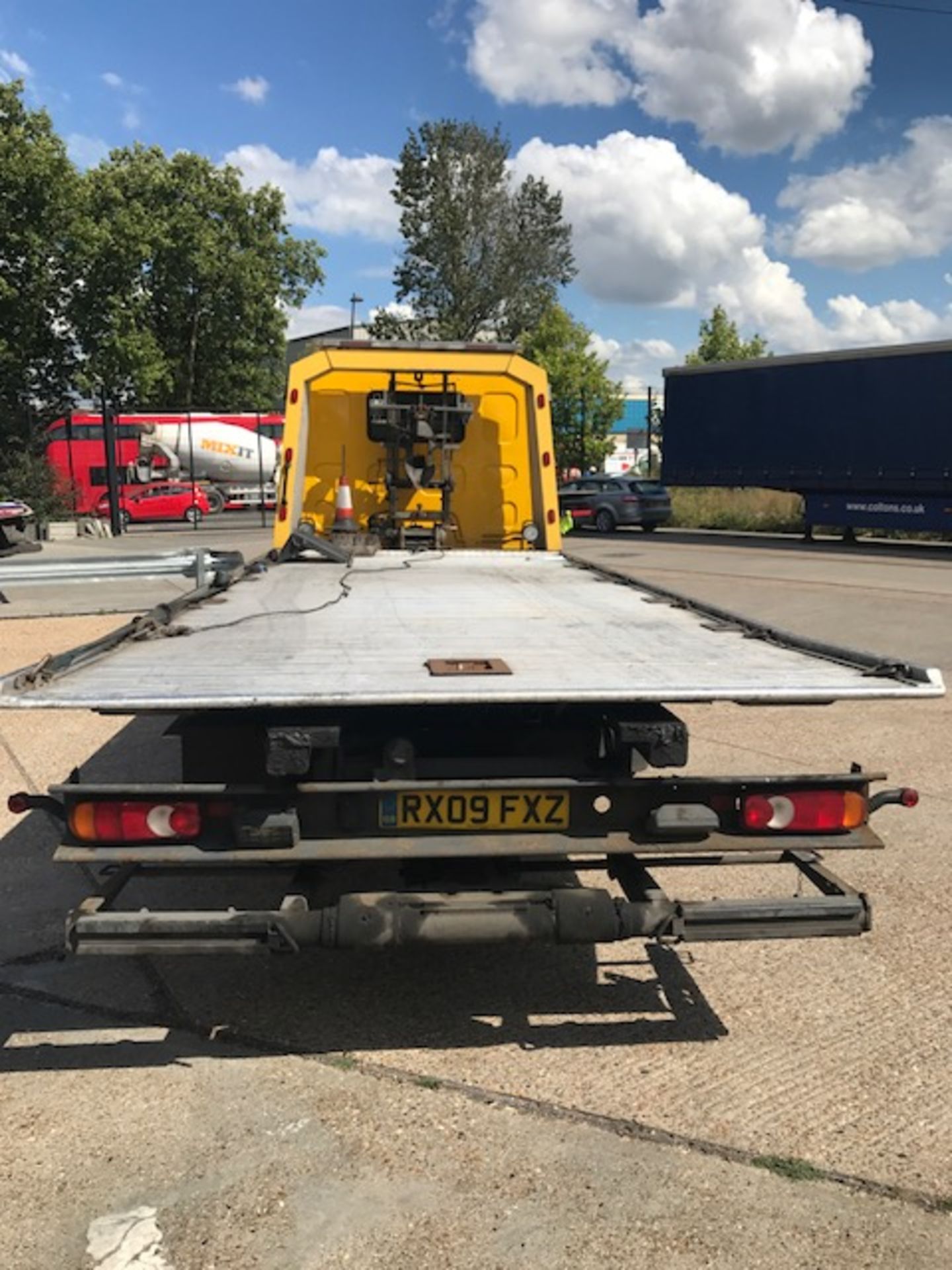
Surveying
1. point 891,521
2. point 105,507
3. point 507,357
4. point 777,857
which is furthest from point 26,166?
point 777,857

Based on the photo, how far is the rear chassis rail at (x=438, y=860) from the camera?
9.66 ft

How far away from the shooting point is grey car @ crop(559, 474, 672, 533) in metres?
26.3

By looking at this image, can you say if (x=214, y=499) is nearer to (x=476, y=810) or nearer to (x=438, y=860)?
(x=438, y=860)

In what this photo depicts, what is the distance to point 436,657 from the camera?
3.29 metres

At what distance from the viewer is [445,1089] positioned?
3070mm

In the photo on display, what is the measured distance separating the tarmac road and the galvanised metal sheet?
1235mm

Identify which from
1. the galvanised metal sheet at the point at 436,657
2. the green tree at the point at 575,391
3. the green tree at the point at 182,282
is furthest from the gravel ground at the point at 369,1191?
the green tree at the point at 575,391

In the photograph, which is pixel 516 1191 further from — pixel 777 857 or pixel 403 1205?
pixel 777 857

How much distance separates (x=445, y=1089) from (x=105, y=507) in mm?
32383

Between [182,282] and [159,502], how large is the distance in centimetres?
944

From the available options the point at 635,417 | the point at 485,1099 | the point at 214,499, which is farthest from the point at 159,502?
the point at 635,417

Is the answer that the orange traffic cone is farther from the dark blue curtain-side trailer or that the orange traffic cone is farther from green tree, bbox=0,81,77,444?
green tree, bbox=0,81,77,444

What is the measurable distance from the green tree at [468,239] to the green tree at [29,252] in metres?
19.3

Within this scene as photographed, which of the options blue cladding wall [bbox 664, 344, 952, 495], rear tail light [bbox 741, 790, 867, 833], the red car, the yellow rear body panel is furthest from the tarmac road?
the red car
